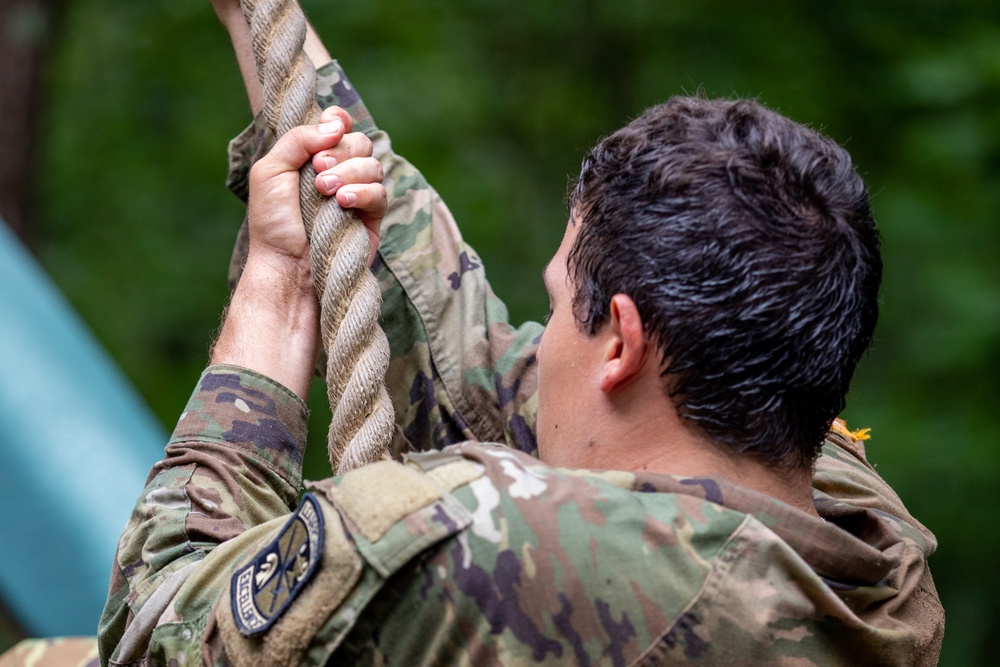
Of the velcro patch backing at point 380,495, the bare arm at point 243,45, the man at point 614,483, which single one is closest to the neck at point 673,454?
the man at point 614,483

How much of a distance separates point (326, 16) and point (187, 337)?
152 centimetres

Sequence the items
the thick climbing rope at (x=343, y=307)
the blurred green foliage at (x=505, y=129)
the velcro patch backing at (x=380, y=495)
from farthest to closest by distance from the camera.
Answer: the blurred green foliage at (x=505, y=129) < the thick climbing rope at (x=343, y=307) < the velcro patch backing at (x=380, y=495)

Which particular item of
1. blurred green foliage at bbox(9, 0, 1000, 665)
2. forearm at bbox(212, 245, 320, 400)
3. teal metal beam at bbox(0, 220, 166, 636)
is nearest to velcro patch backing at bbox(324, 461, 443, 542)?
forearm at bbox(212, 245, 320, 400)

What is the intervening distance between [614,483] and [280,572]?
1.06 ft

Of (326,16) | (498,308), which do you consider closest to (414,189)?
(498,308)

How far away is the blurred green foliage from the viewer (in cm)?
443

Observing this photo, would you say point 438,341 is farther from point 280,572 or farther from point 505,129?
point 505,129

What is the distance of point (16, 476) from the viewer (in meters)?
2.77

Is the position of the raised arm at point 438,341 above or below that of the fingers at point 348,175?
below

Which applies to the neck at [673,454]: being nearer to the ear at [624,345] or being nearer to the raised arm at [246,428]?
the ear at [624,345]

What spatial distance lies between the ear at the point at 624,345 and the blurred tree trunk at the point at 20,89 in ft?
9.93

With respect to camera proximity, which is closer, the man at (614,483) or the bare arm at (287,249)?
the man at (614,483)

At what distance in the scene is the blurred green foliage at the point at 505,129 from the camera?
4434mm

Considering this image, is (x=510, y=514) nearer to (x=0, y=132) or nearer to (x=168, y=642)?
(x=168, y=642)
